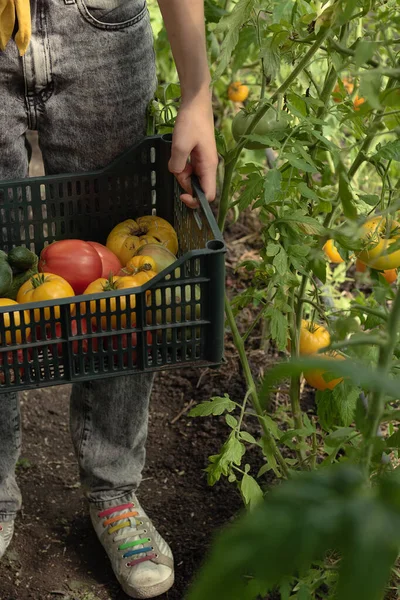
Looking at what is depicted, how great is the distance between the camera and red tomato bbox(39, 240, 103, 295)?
5.22 feet

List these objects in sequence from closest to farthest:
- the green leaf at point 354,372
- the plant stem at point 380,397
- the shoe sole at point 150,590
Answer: the green leaf at point 354,372, the plant stem at point 380,397, the shoe sole at point 150,590

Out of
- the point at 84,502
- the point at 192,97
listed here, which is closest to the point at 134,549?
the point at 84,502

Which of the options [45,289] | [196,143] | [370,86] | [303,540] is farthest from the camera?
[196,143]

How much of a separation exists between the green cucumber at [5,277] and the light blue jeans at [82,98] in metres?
0.29

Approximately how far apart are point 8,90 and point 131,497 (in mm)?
1044

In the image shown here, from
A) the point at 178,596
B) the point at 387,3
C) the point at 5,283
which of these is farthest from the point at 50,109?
the point at 178,596

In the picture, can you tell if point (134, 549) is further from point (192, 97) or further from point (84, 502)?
point (192, 97)

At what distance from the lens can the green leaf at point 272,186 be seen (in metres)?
1.55

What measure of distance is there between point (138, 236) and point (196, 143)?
241 millimetres

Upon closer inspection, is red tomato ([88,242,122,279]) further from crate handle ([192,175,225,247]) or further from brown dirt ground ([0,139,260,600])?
brown dirt ground ([0,139,260,600])

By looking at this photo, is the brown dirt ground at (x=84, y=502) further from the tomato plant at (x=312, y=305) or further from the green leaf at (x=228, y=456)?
the green leaf at (x=228, y=456)

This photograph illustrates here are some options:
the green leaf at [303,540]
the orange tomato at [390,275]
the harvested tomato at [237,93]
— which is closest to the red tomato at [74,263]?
the orange tomato at [390,275]

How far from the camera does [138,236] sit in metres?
1.72

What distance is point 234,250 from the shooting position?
10.6ft
